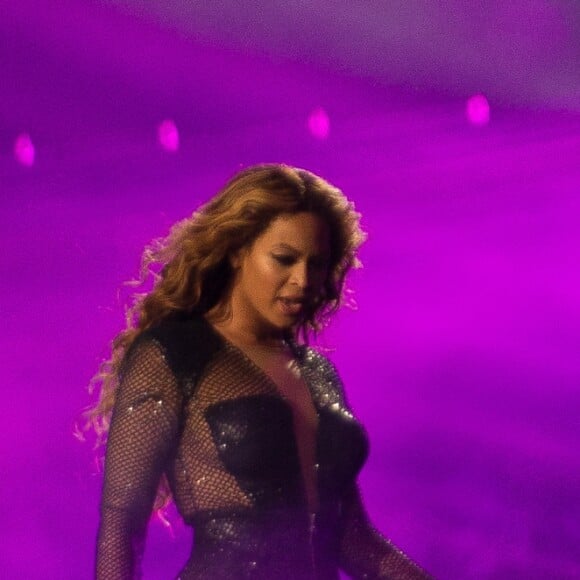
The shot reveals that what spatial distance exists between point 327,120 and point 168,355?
140cm

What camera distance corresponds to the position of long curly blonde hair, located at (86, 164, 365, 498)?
2072mm

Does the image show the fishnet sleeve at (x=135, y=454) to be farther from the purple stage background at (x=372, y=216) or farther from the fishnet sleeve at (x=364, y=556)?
the purple stage background at (x=372, y=216)

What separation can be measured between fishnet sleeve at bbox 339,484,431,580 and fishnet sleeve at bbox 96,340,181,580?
1.42 ft

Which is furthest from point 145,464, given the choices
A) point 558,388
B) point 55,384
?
point 558,388

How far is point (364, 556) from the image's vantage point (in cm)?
213

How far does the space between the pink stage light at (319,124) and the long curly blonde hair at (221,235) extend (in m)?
0.98

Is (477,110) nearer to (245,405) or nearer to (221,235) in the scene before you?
(221,235)

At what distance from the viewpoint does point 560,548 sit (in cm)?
329

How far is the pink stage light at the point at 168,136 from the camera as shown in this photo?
2.97 m

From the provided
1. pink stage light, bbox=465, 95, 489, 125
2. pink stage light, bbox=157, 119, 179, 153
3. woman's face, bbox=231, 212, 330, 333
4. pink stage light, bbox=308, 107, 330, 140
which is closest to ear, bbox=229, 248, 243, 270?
woman's face, bbox=231, 212, 330, 333

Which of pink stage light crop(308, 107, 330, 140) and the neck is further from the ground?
pink stage light crop(308, 107, 330, 140)

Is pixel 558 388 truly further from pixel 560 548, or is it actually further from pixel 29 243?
pixel 29 243

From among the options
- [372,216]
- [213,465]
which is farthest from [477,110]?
[213,465]

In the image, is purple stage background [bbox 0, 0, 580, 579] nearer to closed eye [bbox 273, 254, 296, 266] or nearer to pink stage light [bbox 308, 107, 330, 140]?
pink stage light [bbox 308, 107, 330, 140]
